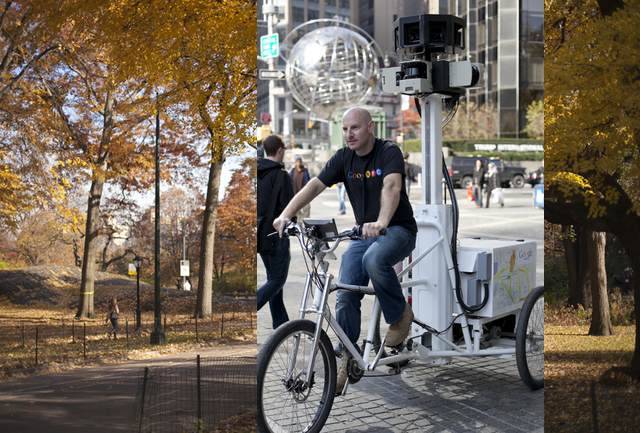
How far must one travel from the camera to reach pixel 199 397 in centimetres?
370

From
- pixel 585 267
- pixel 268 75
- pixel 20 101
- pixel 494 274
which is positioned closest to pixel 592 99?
pixel 585 267

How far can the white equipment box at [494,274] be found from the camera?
4.85 metres

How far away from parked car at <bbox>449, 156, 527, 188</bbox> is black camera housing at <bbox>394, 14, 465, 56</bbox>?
16.7 metres

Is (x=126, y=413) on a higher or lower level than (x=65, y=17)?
lower

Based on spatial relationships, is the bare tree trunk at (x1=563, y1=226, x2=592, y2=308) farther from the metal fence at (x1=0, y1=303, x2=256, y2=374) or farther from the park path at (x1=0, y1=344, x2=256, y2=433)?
the park path at (x1=0, y1=344, x2=256, y2=433)

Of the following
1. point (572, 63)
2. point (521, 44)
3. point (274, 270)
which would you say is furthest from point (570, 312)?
point (521, 44)

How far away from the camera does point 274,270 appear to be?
207 inches

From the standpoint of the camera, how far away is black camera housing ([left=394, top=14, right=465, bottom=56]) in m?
4.69

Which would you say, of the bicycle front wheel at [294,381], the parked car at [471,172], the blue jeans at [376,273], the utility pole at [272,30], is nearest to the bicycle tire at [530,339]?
the blue jeans at [376,273]

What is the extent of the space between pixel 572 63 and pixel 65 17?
7.16 feet

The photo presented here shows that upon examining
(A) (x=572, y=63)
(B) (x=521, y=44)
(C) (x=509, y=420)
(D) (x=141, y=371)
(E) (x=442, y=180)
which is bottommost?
(C) (x=509, y=420)

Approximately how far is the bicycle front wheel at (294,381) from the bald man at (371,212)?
21cm

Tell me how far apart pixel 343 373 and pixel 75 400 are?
1233 mm

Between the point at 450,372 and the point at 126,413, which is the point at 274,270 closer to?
the point at 450,372
